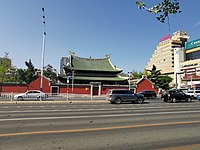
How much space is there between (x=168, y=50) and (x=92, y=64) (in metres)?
78.8

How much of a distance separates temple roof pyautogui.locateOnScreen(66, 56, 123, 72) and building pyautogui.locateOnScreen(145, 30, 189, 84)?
7061 cm

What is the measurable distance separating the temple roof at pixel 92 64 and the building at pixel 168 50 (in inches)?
2780

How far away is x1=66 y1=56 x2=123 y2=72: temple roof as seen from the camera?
1905 inches

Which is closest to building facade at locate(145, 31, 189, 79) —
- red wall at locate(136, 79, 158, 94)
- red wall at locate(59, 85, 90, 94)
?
red wall at locate(136, 79, 158, 94)

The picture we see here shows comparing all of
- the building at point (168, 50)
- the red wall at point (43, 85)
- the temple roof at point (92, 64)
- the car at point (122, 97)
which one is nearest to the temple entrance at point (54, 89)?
the red wall at point (43, 85)

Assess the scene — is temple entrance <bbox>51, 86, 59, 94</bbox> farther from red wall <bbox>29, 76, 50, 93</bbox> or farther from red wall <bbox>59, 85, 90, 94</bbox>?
red wall <bbox>29, 76, 50, 93</bbox>

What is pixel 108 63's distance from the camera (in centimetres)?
5397

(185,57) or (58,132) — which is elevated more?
(185,57)

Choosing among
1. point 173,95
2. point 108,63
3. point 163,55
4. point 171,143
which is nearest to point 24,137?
point 171,143

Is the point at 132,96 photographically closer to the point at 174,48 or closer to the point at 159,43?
the point at 174,48

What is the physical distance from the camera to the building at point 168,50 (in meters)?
115

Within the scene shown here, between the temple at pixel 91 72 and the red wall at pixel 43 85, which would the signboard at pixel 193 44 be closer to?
the temple at pixel 91 72

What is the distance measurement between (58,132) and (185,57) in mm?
113431

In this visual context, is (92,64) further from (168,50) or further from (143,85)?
(168,50)
